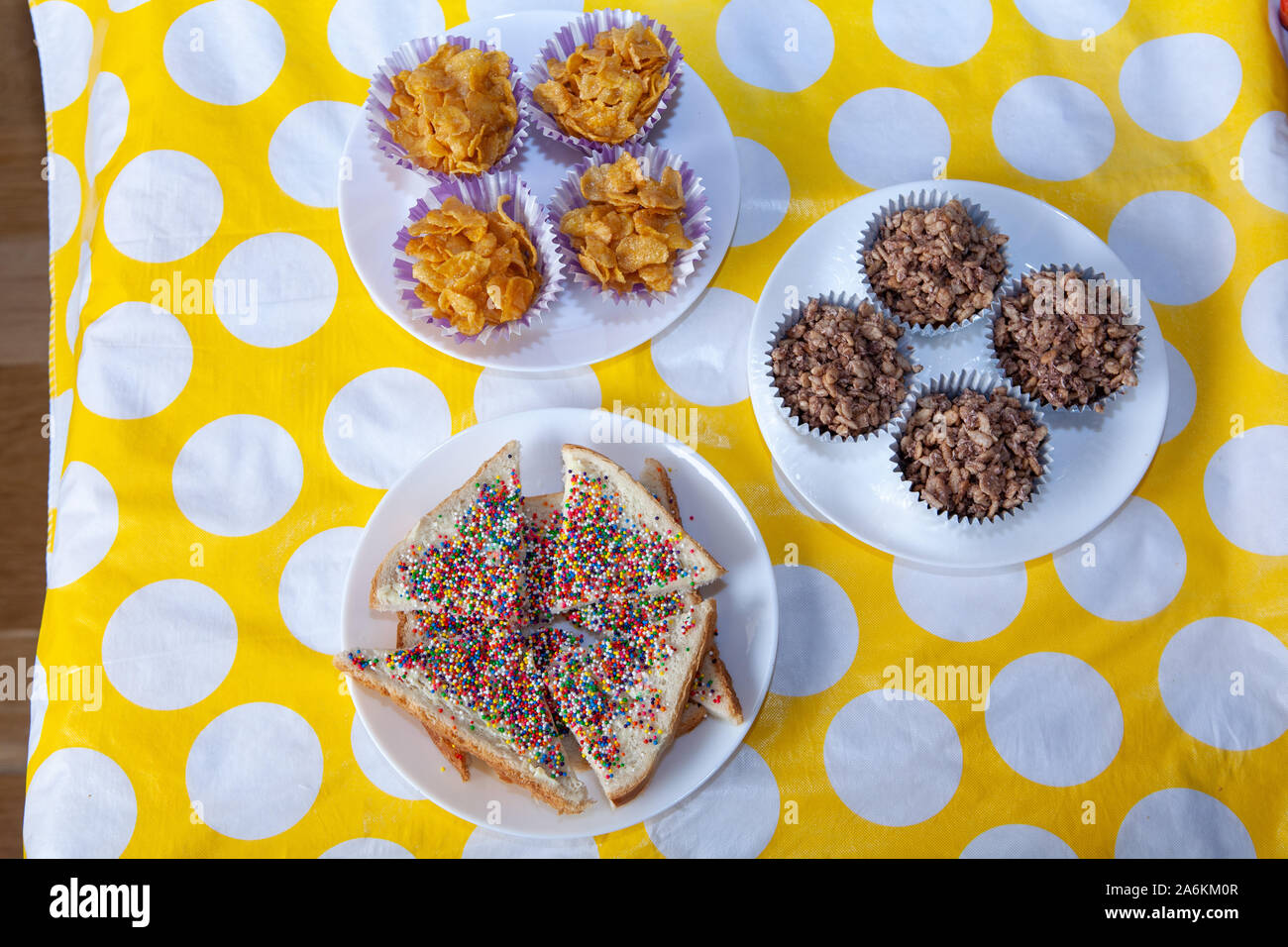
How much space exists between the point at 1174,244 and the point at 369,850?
8.60ft

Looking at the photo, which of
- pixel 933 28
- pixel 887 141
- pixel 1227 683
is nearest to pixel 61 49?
pixel 887 141

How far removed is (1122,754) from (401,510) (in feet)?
6.19

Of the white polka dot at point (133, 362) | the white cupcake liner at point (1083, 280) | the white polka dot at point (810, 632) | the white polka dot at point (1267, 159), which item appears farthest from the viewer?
the white polka dot at point (1267, 159)

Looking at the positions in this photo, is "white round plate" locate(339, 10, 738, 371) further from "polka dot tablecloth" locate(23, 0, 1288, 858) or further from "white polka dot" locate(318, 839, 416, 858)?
"white polka dot" locate(318, 839, 416, 858)

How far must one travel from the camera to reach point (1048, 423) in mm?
2256

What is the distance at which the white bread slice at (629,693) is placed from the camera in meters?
2.06

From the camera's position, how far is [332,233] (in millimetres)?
2461

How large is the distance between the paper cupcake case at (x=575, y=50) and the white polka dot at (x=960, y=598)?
130 cm

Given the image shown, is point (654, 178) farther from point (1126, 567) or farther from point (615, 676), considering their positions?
point (1126, 567)

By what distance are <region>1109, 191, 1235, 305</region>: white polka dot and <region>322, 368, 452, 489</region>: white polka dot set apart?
1.89 meters

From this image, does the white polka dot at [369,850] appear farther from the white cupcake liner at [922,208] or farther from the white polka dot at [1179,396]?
the white polka dot at [1179,396]

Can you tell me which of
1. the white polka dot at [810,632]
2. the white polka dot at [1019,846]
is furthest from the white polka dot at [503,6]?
the white polka dot at [1019,846]

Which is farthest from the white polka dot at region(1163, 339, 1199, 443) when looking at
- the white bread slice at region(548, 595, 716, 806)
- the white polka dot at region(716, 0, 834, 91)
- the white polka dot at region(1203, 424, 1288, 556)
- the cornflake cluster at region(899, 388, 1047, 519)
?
the white bread slice at region(548, 595, 716, 806)
